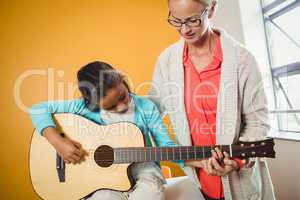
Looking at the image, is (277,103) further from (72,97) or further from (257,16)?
(72,97)

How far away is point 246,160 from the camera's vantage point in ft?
3.06

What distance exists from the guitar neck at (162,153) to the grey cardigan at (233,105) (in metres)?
0.05

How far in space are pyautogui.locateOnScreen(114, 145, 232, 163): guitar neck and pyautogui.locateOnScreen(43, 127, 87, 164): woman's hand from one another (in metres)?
0.12

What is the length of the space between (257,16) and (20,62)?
1000 mm

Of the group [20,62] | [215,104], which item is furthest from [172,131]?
[20,62]

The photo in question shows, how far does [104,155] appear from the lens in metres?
0.89

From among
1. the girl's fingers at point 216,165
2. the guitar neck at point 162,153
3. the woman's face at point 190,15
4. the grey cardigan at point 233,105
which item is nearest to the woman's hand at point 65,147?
the guitar neck at point 162,153

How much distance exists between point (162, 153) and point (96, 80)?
338mm

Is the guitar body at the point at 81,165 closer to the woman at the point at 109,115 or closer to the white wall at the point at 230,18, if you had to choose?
the woman at the point at 109,115

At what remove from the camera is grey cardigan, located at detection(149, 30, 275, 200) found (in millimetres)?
934

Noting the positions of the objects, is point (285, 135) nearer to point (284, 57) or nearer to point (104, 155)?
point (284, 57)

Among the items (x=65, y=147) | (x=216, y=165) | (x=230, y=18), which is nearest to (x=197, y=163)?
(x=216, y=165)

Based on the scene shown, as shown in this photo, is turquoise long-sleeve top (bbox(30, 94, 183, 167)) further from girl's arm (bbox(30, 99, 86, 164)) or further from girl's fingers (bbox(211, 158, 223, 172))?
girl's fingers (bbox(211, 158, 223, 172))

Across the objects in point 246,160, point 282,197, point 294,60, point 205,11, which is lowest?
point 282,197
